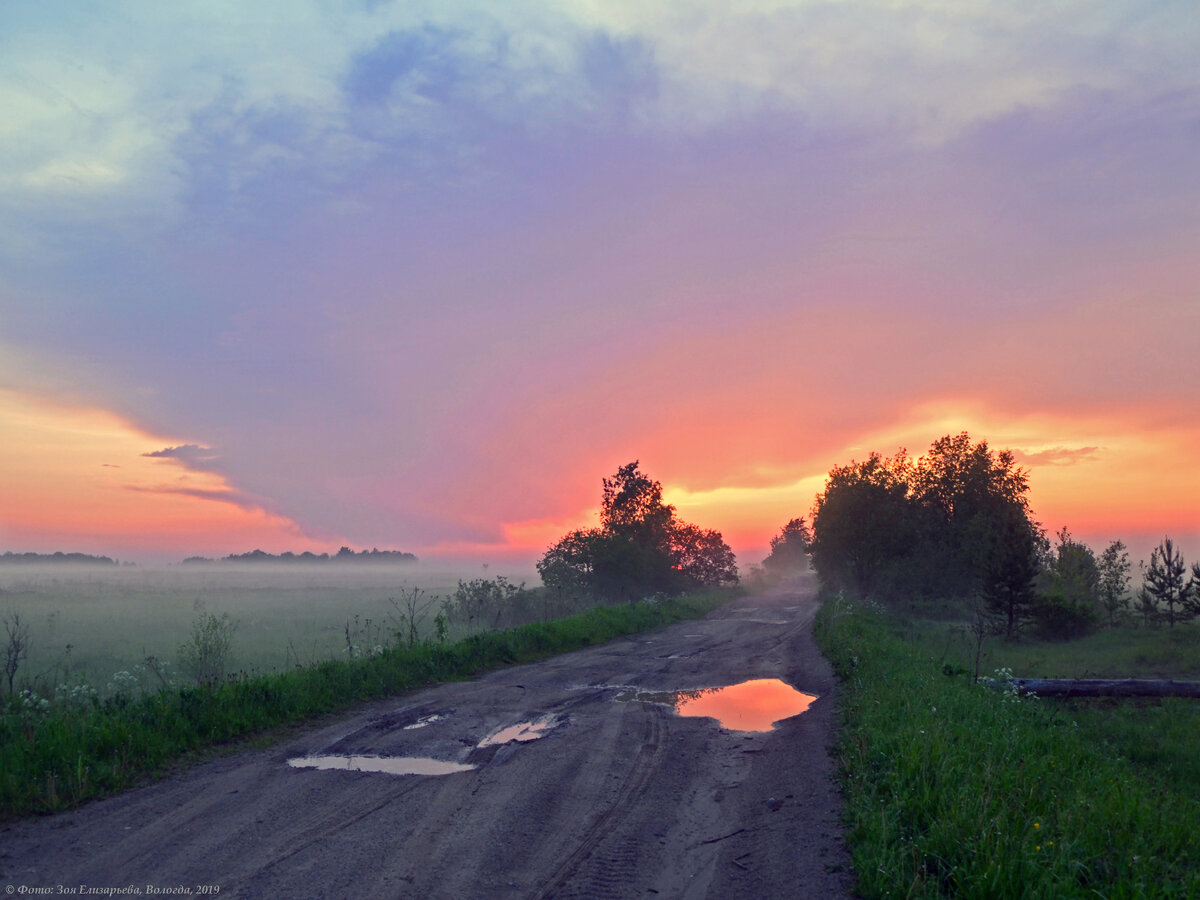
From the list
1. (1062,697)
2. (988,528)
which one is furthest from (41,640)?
(988,528)

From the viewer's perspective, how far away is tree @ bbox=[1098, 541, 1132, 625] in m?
35.1

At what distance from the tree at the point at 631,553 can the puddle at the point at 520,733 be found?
35698 mm

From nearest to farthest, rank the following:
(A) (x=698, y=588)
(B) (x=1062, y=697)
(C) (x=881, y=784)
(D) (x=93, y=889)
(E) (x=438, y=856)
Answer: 1. (D) (x=93, y=889)
2. (E) (x=438, y=856)
3. (C) (x=881, y=784)
4. (B) (x=1062, y=697)
5. (A) (x=698, y=588)

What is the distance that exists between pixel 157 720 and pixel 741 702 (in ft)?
31.9

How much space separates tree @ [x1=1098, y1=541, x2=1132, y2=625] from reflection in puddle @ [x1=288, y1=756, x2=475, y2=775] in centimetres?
A: 3722

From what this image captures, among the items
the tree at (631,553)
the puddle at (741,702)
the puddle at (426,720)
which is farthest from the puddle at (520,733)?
the tree at (631,553)

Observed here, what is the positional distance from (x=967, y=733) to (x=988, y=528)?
40209mm

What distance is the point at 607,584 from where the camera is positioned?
47656 millimetres

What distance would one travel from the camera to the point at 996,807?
589 centimetres

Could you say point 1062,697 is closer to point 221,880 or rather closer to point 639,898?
point 639,898

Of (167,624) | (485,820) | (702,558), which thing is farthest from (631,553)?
(485,820)

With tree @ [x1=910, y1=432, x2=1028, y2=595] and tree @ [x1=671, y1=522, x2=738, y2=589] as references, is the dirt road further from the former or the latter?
tree @ [x1=671, y1=522, x2=738, y2=589]

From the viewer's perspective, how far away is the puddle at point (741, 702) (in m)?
11.4

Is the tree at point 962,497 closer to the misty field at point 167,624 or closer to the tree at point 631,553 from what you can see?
the tree at point 631,553
